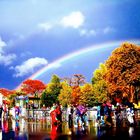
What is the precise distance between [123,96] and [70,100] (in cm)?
2352

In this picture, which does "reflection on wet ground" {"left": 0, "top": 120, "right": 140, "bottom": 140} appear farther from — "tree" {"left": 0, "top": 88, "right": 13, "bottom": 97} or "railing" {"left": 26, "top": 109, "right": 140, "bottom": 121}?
"tree" {"left": 0, "top": 88, "right": 13, "bottom": 97}

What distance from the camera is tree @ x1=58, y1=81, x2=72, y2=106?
238 feet

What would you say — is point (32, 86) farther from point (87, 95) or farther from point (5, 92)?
point (87, 95)

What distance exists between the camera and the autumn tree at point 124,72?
50.9 m

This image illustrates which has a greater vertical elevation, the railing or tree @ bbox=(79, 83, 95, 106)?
tree @ bbox=(79, 83, 95, 106)

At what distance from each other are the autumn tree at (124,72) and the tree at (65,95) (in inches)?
769

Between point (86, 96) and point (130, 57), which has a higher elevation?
point (130, 57)

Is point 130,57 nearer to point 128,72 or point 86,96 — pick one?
point 128,72

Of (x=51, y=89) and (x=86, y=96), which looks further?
→ (x=51, y=89)

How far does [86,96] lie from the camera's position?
6391 cm

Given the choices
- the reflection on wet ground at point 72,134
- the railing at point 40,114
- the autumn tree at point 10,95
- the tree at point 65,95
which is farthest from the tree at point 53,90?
the reflection on wet ground at point 72,134

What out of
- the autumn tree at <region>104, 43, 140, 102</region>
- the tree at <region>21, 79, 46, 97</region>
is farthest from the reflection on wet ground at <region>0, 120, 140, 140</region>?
the tree at <region>21, 79, 46, 97</region>

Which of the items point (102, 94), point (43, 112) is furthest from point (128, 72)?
point (43, 112)

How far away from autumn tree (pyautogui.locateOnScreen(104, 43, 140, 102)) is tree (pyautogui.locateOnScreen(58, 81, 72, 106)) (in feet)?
64.1
